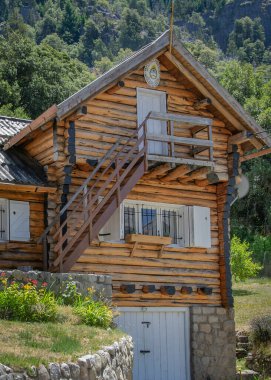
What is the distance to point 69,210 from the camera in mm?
20188

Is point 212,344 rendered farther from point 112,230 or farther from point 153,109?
point 153,109

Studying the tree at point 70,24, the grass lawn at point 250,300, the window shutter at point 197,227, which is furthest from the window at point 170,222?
the tree at point 70,24

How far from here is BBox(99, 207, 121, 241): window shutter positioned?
2061cm

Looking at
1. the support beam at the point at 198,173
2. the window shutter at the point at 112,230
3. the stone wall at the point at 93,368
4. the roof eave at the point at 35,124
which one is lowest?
the stone wall at the point at 93,368

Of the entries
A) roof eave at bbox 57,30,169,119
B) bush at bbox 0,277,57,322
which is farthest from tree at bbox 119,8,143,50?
bush at bbox 0,277,57,322

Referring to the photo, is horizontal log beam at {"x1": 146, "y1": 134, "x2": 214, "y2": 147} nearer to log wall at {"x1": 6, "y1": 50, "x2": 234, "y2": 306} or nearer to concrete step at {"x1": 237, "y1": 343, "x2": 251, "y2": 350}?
log wall at {"x1": 6, "y1": 50, "x2": 234, "y2": 306}

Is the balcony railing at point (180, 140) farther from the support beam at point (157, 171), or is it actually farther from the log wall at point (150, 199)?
the support beam at point (157, 171)

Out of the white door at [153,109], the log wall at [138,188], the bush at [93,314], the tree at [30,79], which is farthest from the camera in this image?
the tree at [30,79]

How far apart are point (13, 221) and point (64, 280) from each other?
381 centimetres

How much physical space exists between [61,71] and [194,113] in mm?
32957

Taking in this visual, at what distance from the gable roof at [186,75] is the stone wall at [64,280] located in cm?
450

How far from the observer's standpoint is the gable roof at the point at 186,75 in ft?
65.3

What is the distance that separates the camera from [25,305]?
14.3m

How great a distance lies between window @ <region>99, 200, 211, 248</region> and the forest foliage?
2310 cm
